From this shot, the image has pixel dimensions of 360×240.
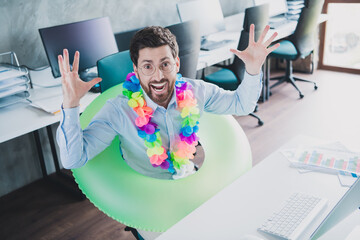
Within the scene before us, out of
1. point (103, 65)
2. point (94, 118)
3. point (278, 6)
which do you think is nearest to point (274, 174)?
point (94, 118)

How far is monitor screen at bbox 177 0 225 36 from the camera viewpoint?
3.80 m

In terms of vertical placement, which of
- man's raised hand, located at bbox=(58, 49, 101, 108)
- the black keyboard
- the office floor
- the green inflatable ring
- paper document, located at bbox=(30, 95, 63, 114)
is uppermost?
man's raised hand, located at bbox=(58, 49, 101, 108)

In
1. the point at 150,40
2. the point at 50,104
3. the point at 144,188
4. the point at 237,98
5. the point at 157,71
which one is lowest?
the point at 144,188

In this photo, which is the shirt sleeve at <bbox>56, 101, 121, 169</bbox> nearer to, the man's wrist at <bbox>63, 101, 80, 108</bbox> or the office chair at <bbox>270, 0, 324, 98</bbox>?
the man's wrist at <bbox>63, 101, 80, 108</bbox>

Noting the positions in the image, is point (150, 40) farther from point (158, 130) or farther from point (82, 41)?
point (82, 41)

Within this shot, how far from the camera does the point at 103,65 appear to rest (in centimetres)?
205

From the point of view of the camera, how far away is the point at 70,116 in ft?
4.78

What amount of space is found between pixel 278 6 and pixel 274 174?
3.68 m

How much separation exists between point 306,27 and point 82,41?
2.52 metres

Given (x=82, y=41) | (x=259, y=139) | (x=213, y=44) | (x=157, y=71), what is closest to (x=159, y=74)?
(x=157, y=71)

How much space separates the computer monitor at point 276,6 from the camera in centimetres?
464

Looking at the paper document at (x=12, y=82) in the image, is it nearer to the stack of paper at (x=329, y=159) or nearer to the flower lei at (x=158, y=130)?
the flower lei at (x=158, y=130)

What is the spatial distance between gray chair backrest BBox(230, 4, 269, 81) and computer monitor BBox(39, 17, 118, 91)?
1105 mm

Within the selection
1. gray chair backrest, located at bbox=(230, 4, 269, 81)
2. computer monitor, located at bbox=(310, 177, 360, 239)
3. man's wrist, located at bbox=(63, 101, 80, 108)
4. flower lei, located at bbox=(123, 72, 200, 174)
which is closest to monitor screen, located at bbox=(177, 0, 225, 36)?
gray chair backrest, located at bbox=(230, 4, 269, 81)
